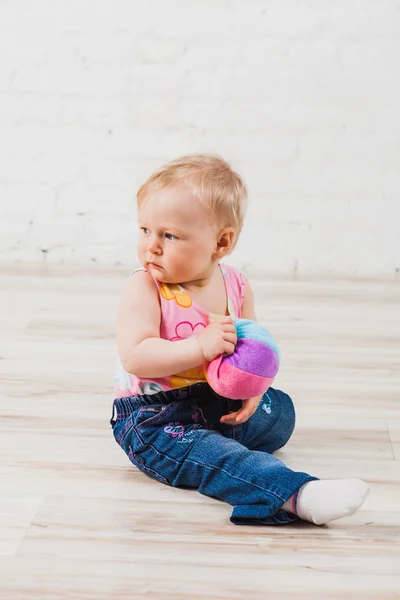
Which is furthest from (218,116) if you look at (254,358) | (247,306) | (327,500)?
(327,500)

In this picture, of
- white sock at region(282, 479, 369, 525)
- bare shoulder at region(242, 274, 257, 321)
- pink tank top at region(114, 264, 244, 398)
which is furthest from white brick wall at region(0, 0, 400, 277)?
white sock at region(282, 479, 369, 525)

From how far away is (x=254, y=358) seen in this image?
1.20 meters

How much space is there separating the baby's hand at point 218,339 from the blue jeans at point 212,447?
99 mm

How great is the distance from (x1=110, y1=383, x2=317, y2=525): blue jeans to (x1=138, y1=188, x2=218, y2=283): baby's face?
0.17 meters

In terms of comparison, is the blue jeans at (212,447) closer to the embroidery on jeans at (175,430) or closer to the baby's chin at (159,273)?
the embroidery on jeans at (175,430)

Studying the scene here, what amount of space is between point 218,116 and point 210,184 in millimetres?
1437

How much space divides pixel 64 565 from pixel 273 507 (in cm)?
27

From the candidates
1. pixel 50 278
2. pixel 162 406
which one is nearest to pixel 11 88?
pixel 50 278

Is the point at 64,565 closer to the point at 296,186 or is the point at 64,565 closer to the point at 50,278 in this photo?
the point at 50,278

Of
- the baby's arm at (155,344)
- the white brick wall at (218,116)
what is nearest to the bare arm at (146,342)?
the baby's arm at (155,344)

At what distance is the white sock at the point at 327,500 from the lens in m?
1.11

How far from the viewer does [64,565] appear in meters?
1.03

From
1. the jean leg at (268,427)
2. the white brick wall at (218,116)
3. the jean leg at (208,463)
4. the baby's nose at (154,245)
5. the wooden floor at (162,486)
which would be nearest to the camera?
the wooden floor at (162,486)

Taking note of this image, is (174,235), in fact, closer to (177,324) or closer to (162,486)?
(177,324)
